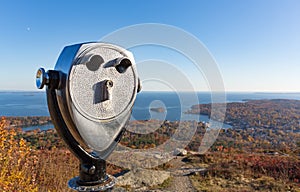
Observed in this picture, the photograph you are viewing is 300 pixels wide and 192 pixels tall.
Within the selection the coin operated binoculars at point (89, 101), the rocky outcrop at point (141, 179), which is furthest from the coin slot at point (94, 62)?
the rocky outcrop at point (141, 179)

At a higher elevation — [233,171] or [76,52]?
[76,52]

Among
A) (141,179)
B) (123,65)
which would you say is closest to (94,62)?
(123,65)

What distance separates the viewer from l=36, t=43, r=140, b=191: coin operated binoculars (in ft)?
3.88

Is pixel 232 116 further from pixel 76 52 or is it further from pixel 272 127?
pixel 76 52

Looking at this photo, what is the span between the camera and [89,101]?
1.22 meters

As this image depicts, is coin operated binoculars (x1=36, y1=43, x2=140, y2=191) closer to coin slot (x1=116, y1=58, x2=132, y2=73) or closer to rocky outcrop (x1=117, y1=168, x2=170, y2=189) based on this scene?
coin slot (x1=116, y1=58, x2=132, y2=73)

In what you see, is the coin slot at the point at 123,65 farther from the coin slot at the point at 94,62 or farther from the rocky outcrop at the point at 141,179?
the rocky outcrop at the point at 141,179

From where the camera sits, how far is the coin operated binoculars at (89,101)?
1.18 m

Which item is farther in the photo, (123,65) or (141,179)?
(141,179)

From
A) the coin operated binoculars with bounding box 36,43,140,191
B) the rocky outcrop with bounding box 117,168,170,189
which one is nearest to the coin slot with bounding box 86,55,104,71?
the coin operated binoculars with bounding box 36,43,140,191

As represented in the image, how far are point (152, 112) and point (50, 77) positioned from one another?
3.43 feet

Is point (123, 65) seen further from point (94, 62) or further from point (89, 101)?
point (89, 101)

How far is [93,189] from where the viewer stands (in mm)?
1196

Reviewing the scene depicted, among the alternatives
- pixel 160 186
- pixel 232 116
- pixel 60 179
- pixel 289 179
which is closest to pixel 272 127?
pixel 232 116
